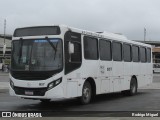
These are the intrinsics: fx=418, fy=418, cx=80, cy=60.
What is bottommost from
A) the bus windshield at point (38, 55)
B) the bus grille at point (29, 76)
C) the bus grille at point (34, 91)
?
the bus grille at point (34, 91)

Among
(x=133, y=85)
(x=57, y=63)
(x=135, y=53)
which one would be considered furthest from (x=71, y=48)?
(x=135, y=53)

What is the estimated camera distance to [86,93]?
16656mm

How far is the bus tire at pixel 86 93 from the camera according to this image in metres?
16.4

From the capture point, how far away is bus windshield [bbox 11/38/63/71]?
582 inches

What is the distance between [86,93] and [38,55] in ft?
9.36

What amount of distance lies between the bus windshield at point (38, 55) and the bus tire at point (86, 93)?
2170mm

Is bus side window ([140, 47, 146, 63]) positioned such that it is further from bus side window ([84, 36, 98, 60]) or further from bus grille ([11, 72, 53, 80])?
bus grille ([11, 72, 53, 80])

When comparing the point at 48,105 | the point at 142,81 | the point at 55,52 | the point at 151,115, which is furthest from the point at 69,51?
the point at 142,81

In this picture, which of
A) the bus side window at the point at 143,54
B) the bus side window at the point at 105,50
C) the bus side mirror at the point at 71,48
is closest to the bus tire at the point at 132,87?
the bus side window at the point at 143,54

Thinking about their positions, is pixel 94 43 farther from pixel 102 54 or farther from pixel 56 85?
pixel 56 85

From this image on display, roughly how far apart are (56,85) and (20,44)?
223cm

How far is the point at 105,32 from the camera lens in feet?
63.5

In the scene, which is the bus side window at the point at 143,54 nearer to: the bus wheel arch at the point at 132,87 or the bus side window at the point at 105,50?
the bus wheel arch at the point at 132,87

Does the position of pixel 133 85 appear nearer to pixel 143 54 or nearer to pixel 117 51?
pixel 143 54
